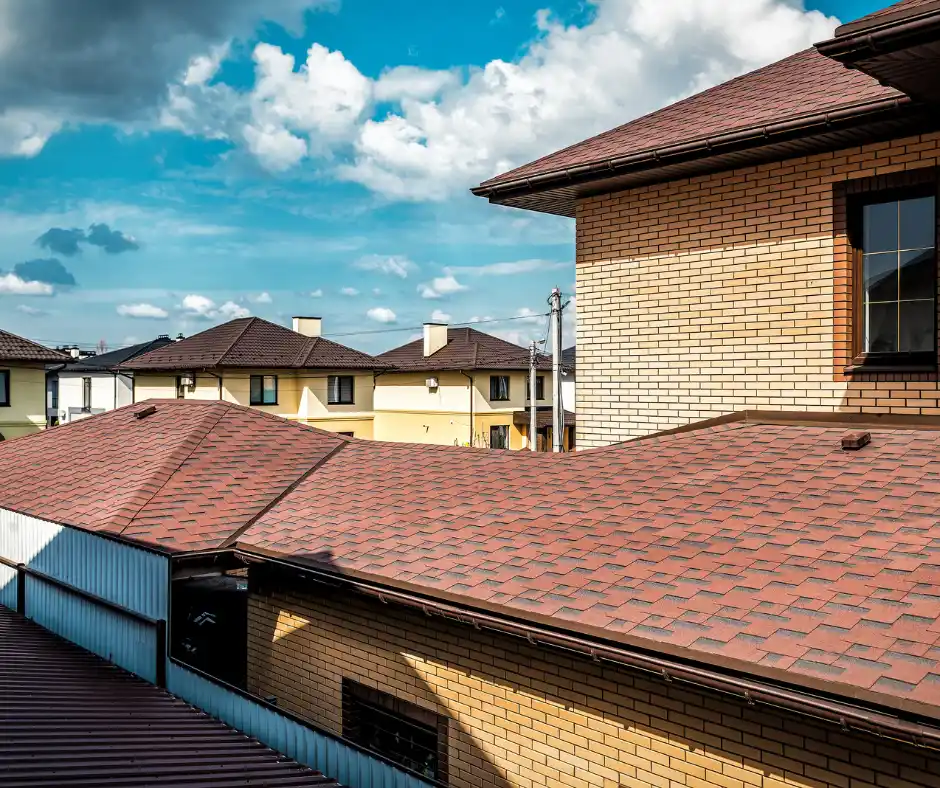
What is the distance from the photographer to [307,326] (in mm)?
41531

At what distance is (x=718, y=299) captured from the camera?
838 cm

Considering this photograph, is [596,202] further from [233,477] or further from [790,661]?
[790,661]

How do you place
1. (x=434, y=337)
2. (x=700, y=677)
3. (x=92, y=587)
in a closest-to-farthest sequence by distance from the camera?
(x=700, y=677) → (x=92, y=587) → (x=434, y=337)

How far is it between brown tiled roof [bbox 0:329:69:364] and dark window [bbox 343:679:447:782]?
28.0m

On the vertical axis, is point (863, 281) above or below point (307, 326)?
below

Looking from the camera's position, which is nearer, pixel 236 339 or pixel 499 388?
pixel 236 339

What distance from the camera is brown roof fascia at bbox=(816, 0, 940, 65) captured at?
5.46m

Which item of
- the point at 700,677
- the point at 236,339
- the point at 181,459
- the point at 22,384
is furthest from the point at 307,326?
the point at 700,677

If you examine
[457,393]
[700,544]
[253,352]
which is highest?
[253,352]

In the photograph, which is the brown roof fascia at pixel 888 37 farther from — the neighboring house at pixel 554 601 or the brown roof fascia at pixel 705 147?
the neighboring house at pixel 554 601

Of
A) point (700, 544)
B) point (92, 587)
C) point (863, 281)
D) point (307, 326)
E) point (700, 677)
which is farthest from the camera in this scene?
point (307, 326)

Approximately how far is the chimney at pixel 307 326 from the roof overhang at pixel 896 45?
3670cm

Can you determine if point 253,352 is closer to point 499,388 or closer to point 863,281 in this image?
point 499,388

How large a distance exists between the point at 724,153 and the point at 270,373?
31.1 metres
